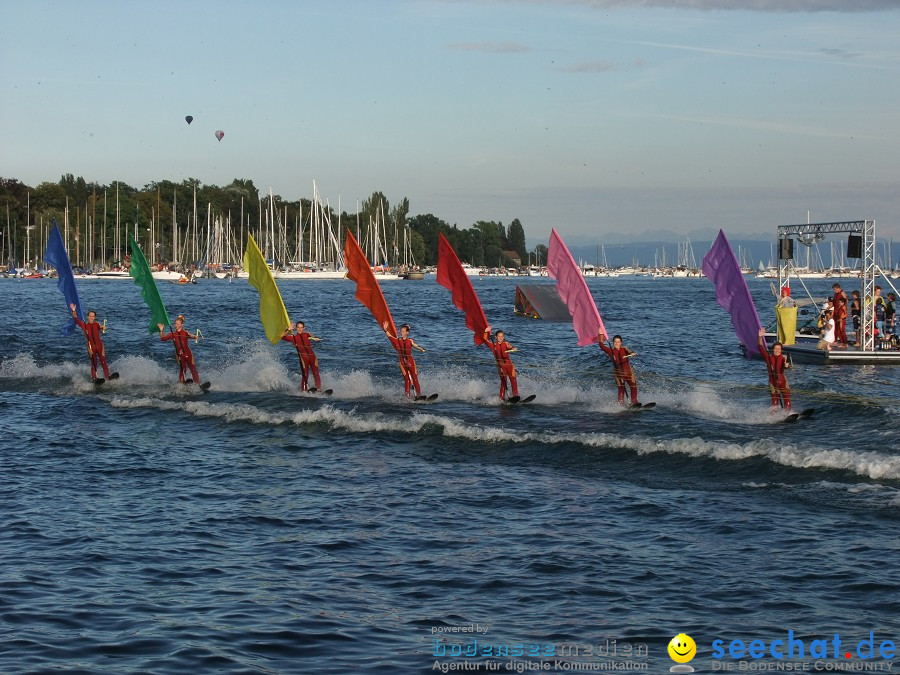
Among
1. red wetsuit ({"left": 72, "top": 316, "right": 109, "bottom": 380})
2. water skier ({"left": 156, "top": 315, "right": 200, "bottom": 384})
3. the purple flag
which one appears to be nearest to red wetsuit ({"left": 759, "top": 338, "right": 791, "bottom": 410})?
the purple flag

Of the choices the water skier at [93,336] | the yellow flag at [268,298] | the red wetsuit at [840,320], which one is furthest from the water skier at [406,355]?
the red wetsuit at [840,320]

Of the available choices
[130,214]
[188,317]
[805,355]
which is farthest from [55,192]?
[805,355]

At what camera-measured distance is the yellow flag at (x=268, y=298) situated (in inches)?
1085

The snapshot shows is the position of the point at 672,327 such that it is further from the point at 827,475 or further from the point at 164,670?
the point at 164,670

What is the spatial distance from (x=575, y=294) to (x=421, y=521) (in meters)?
11.4

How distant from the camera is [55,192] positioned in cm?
14862

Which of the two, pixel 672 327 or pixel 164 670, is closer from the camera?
pixel 164 670

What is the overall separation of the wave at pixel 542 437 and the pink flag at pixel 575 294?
4.16 metres

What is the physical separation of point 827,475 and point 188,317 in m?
49.7

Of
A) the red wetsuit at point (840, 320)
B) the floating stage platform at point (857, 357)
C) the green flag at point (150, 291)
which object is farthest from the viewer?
the red wetsuit at point (840, 320)

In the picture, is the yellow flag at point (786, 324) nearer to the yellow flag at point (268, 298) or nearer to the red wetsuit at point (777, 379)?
the red wetsuit at point (777, 379)

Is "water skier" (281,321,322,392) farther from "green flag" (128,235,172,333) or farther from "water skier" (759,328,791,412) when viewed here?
"water skier" (759,328,791,412)

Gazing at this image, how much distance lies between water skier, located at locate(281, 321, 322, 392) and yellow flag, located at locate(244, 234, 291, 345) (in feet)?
1.34

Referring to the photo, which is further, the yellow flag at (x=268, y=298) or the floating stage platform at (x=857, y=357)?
the floating stage platform at (x=857, y=357)
